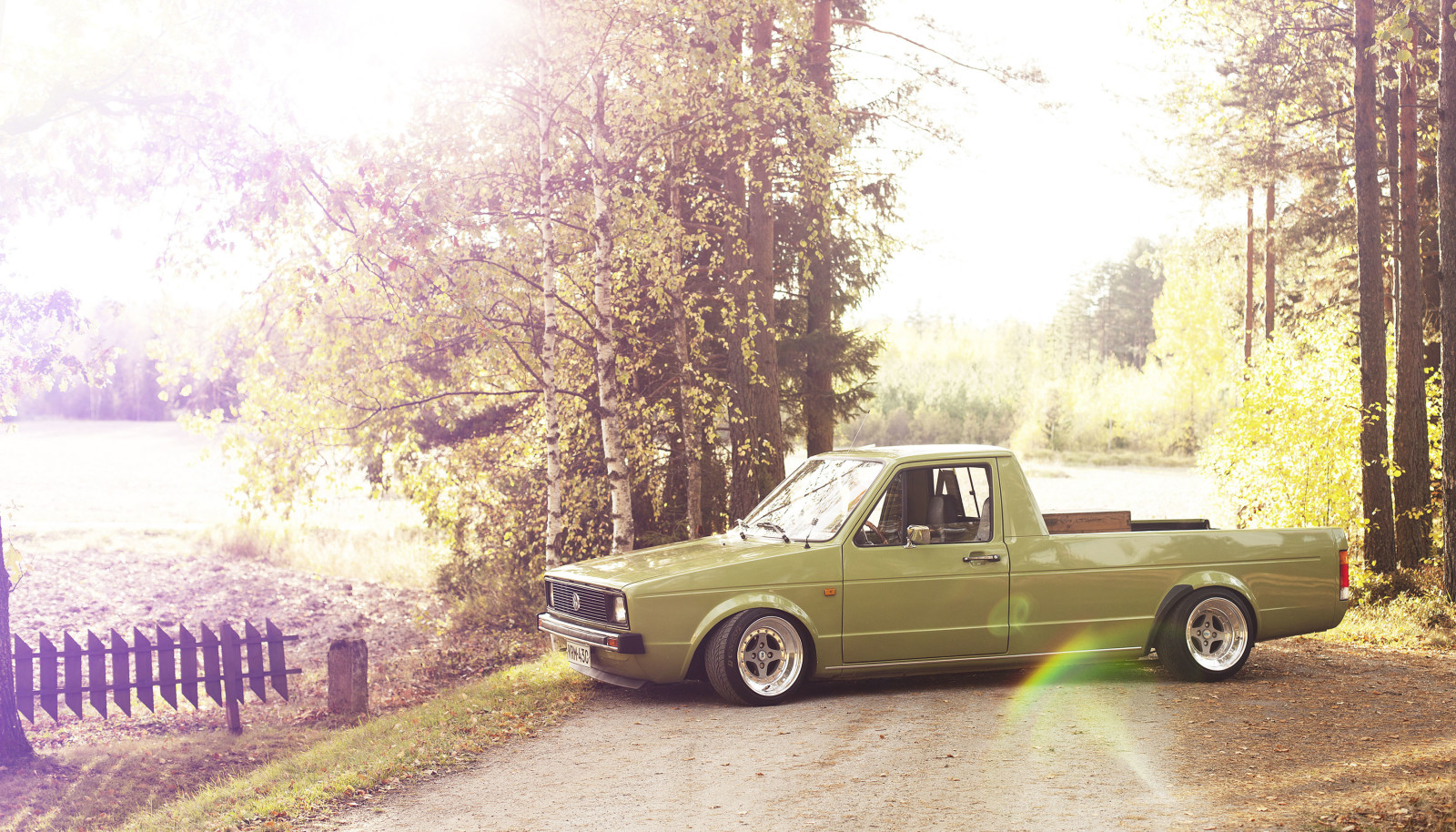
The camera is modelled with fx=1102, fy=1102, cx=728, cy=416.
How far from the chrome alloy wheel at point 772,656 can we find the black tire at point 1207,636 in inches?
120

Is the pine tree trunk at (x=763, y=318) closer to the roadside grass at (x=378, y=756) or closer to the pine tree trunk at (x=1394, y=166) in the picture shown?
the roadside grass at (x=378, y=756)

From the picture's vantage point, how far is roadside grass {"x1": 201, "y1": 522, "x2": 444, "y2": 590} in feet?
79.4

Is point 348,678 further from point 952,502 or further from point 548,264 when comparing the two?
point 952,502

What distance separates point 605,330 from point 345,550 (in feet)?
55.6

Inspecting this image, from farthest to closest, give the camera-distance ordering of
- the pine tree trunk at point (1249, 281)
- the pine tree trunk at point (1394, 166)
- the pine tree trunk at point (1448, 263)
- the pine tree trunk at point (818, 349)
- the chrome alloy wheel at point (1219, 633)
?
the pine tree trunk at point (1249, 281), the pine tree trunk at point (818, 349), the pine tree trunk at point (1394, 166), the pine tree trunk at point (1448, 263), the chrome alloy wheel at point (1219, 633)

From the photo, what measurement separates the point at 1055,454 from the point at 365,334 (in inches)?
1858

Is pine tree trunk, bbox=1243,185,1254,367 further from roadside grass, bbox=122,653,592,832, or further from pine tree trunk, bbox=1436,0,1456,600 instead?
roadside grass, bbox=122,653,592,832

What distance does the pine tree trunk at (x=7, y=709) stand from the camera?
30.2 ft

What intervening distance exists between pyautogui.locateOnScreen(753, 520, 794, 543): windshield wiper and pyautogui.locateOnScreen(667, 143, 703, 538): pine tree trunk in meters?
5.63

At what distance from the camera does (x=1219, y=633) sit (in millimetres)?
8922

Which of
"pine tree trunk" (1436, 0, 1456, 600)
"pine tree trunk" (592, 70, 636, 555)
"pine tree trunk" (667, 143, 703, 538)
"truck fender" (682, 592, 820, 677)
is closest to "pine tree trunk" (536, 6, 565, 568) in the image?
"pine tree trunk" (592, 70, 636, 555)

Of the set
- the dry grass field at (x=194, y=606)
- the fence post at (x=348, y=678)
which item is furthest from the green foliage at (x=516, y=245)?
the fence post at (x=348, y=678)

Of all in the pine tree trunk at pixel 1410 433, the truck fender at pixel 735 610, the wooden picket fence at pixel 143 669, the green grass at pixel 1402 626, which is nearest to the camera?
the truck fender at pixel 735 610

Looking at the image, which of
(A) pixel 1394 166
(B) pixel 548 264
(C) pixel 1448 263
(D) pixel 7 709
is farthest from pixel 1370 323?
(D) pixel 7 709
